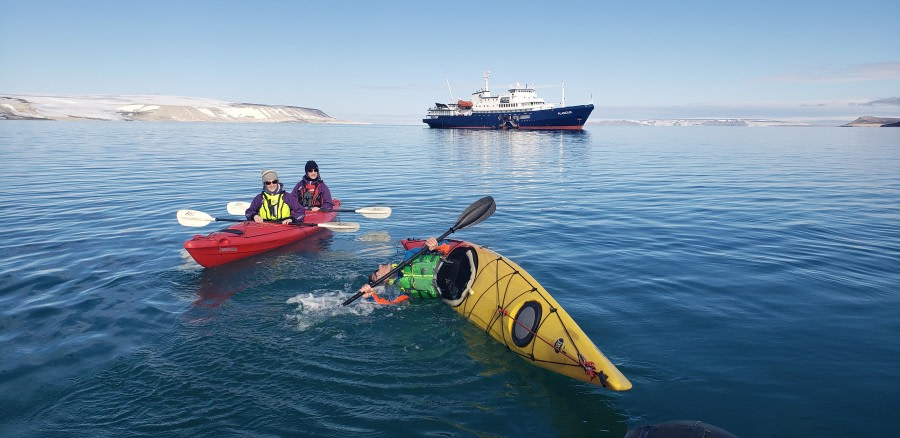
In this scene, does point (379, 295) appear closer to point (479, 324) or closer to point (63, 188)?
point (479, 324)

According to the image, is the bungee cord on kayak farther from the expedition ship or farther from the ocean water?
the expedition ship

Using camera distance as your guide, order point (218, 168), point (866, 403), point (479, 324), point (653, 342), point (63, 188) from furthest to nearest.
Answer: point (218, 168), point (63, 188), point (479, 324), point (653, 342), point (866, 403)

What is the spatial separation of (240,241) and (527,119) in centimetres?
8686

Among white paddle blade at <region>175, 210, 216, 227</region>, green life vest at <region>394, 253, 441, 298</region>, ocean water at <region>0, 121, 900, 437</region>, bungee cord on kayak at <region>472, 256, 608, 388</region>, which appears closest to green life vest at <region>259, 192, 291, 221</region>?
ocean water at <region>0, 121, 900, 437</region>

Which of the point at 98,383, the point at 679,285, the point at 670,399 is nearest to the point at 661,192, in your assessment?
the point at 679,285

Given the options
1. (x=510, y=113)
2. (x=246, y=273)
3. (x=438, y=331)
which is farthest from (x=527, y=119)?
(x=438, y=331)

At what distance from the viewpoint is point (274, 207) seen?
11766 millimetres

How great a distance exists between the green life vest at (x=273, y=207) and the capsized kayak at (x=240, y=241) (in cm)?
37

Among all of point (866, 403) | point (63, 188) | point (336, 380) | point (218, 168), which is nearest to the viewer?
point (866, 403)

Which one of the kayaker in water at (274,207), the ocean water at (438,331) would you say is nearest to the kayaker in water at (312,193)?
the ocean water at (438,331)

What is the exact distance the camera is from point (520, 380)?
241 inches

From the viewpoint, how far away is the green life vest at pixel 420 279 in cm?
851

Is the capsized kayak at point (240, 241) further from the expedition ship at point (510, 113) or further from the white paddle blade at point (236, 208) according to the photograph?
the expedition ship at point (510, 113)

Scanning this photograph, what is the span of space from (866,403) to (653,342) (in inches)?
94.8
